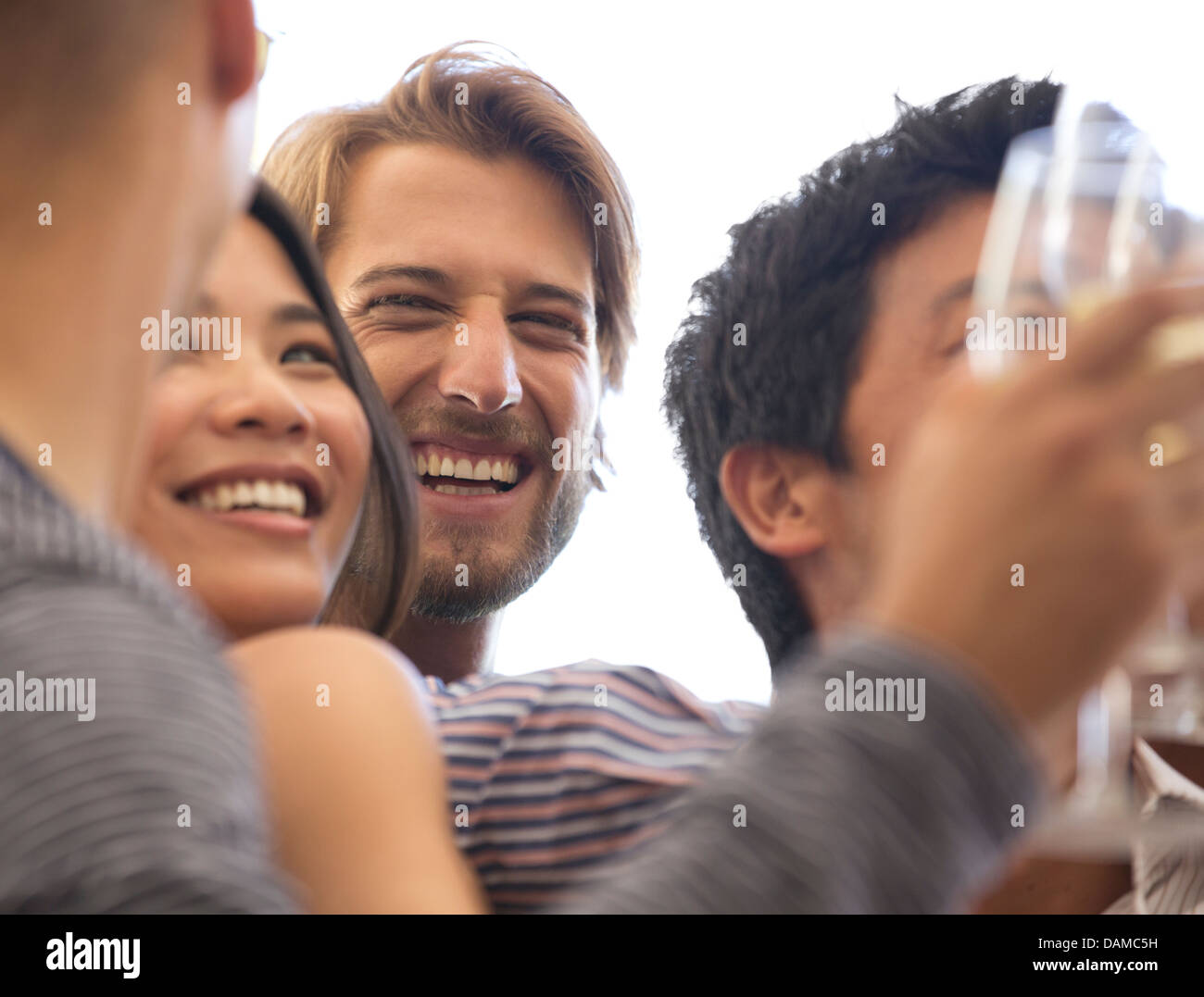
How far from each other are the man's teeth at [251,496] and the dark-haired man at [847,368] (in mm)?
412

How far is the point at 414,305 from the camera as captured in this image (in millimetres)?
1667

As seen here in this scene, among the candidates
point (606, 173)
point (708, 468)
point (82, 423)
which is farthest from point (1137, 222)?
point (606, 173)

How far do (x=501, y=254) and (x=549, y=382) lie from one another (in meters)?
0.18

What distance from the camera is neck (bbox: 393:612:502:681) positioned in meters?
1.63

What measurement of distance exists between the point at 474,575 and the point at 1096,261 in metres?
1.17

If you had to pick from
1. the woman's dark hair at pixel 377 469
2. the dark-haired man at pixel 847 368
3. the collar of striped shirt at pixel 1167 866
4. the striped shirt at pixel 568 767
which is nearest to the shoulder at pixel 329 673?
the striped shirt at pixel 568 767

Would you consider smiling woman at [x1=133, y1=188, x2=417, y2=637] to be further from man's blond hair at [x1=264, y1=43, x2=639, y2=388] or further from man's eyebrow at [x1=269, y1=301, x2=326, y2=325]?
man's blond hair at [x1=264, y1=43, x2=639, y2=388]

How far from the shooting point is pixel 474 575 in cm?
162

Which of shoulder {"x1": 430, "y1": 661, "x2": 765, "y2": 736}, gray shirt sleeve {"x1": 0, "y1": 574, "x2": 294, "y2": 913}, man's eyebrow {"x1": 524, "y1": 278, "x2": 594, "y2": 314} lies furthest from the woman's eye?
man's eyebrow {"x1": 524, "y1": 278, "x2": 594, "y2": 314}

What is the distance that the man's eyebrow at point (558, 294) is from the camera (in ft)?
5.56

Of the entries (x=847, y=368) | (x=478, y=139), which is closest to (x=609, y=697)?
(x=847, y=368)

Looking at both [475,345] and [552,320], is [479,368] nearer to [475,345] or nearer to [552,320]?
[475,345]

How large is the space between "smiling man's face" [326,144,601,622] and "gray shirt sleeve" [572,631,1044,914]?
4.11ft
